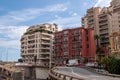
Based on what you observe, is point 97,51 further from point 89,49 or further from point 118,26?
point 118,26

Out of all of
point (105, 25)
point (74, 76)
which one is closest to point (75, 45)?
point (105, 25)

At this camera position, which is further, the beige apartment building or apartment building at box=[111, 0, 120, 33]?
the beige apartment building

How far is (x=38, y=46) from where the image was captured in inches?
5674

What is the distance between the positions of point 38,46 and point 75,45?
24677 mm

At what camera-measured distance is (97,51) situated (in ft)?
416

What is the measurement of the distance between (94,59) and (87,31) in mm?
13678

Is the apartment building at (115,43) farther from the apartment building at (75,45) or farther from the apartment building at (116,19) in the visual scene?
the apartment building at (116,19)

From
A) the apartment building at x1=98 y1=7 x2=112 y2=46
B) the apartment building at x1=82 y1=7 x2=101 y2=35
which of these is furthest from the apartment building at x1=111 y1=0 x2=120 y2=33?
the apartment building at x1=82 y1=7 x2=101 y2=35

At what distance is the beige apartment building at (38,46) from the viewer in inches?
5689

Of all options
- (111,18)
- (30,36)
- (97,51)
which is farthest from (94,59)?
(30,36)

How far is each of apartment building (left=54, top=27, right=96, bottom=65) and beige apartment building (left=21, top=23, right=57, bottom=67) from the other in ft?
31.7

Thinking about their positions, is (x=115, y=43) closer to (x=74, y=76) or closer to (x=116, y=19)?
(x=116, y=19)

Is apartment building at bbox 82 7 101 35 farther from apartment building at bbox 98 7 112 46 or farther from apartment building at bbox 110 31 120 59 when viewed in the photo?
apartment building at bbox 110 31 120 59

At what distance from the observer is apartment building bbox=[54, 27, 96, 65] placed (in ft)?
408
